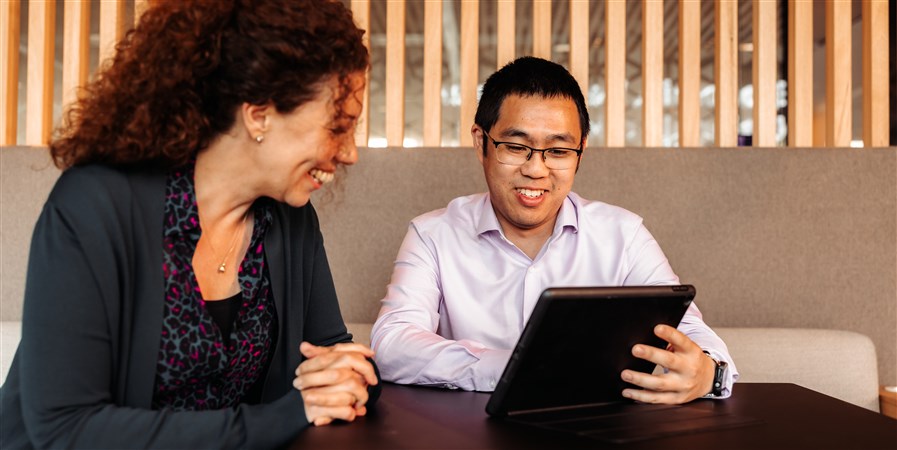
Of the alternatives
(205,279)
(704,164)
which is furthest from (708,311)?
(205,279)

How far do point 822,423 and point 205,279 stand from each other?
0.90 m

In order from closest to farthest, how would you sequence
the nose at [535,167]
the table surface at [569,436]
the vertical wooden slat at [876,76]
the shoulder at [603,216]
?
1. the table surface at [569,436]
2. the nose at [535,167]
3. the shoulder at [603,216]
4. the vertical wooden slat at [876,76]

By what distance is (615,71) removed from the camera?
2.31 metres

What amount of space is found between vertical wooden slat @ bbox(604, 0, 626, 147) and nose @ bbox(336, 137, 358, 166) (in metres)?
1.21

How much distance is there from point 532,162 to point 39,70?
5.14 ft

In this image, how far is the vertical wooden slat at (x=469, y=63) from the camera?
2.27 meters

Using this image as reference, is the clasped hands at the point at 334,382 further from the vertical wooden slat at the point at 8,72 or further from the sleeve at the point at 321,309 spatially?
the vertical wooden slat at the point at 8,72

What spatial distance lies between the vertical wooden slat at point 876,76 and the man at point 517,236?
92cm

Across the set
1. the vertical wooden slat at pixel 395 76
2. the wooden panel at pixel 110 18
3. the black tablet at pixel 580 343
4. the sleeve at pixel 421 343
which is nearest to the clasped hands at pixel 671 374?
the black tablet at pixel 580 343

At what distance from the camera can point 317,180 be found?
1236 mm

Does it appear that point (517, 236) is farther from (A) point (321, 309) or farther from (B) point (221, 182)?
(B) point (221, 182)

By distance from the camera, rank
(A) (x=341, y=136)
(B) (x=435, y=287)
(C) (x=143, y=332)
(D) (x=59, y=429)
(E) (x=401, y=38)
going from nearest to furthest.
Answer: (D) (x=59, y=429) → (C) (x=143, y=332) → (A) (x=341, y=136) → (B) (x=435, y=287) → (E) (x=401, y=38)

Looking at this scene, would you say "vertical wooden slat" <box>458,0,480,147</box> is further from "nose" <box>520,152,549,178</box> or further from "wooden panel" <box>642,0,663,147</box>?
"nose" <box>520,152,549,178</box>

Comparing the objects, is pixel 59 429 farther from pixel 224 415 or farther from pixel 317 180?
pixel 317 180
